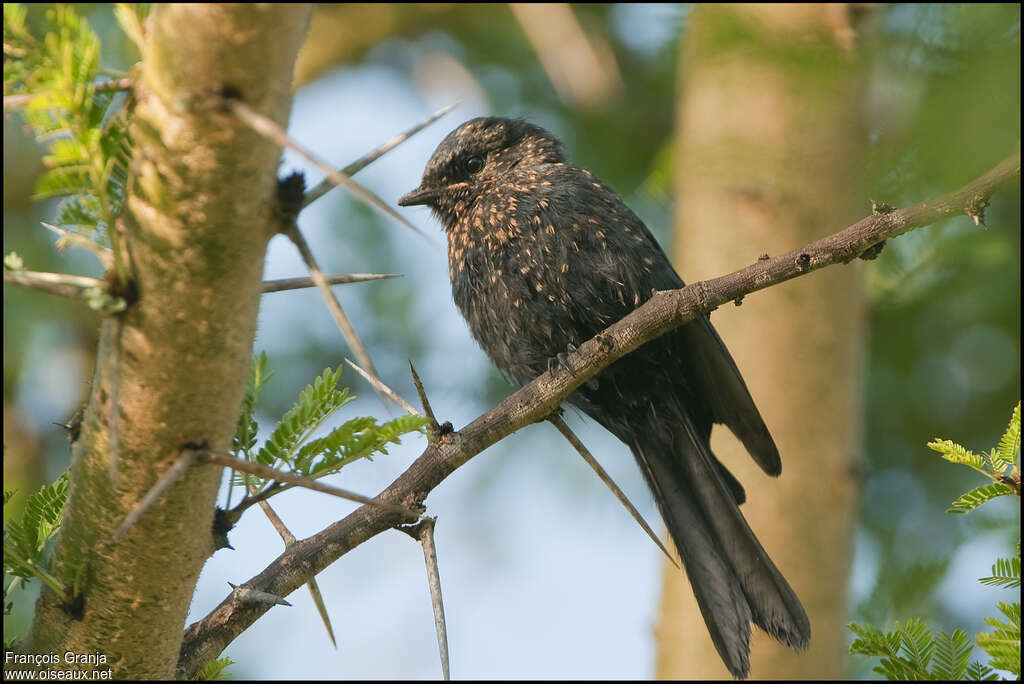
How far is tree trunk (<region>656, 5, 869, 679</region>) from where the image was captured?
3561 mm

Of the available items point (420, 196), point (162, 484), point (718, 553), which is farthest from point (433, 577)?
Answer: point (420, 196)

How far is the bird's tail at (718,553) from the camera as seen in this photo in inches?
114

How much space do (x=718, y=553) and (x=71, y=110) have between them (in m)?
2.41

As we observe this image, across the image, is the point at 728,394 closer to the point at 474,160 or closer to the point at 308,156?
the point at 474,160

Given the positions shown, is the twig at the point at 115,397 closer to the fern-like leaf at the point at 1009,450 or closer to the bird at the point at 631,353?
the fern-like leaf at the point at 1009,450

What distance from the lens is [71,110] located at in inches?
51.9

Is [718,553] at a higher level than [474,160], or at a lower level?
lower

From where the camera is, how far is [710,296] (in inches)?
76.8

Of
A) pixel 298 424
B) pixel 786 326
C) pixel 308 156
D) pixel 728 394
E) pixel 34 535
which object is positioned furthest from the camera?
pixel 786 326

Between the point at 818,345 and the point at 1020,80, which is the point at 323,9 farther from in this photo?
the point at 1020,80

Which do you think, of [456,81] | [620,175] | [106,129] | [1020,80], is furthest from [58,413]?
[1020,80]

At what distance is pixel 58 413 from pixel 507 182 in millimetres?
2882

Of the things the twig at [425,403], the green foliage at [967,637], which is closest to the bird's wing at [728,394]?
the green foliage at [967,637]

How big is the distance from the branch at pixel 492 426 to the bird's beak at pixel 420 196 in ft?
6.45
